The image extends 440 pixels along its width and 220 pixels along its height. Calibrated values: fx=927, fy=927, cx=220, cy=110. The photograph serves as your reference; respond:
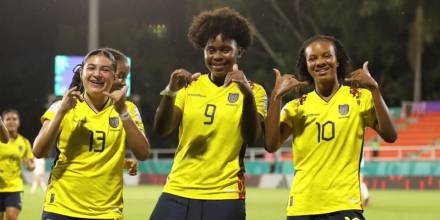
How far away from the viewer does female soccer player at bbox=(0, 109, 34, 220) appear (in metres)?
13.6

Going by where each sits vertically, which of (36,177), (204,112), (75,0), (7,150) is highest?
(75,0)

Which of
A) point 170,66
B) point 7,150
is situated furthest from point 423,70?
point 7,150

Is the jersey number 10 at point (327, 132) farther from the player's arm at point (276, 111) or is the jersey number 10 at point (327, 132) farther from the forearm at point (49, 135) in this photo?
the forearm at point (49, 135)

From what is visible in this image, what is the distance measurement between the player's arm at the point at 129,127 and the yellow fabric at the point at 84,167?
0.18 m

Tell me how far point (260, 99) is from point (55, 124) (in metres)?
1.60

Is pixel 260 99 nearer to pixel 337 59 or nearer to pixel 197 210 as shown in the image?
pixel 337 59

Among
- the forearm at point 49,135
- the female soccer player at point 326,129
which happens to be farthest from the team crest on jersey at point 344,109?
the forearm at point 49,135

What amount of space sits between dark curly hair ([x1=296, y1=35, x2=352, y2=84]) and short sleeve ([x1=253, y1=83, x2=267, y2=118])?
0.49m

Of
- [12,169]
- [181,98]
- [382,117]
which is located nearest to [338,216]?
[382,117]

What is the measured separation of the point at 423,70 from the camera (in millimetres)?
46281

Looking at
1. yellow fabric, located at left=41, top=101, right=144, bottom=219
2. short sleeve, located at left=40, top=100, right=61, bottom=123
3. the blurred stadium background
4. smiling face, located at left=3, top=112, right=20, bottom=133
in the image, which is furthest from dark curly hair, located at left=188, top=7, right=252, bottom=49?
the blurred stadium background

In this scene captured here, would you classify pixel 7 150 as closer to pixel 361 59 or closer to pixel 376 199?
pixel 376 199

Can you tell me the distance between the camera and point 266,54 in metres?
52.5

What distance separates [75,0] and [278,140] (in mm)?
47280
